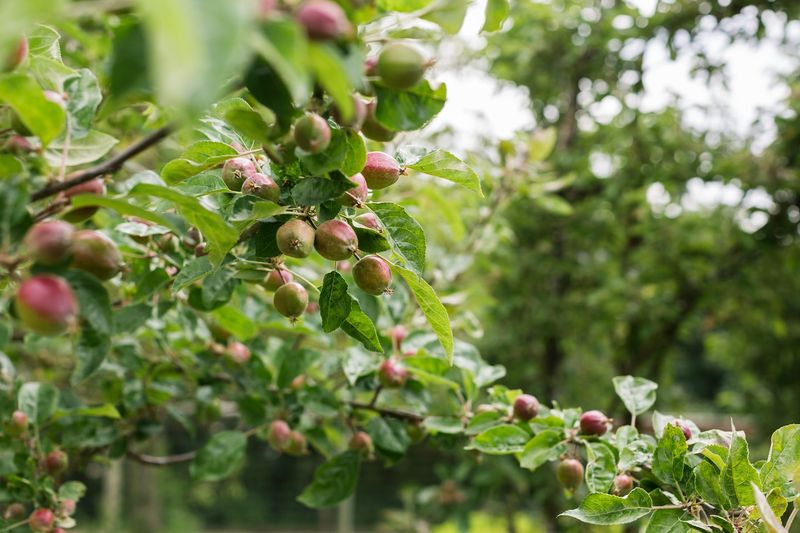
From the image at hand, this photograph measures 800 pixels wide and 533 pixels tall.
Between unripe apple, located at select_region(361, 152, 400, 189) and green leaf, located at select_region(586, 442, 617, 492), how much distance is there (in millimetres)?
416

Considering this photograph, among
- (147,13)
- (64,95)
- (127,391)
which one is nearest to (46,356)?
(127,391)

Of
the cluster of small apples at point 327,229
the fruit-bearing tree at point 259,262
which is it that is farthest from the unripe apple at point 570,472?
the cluster of small apples at point 327,229

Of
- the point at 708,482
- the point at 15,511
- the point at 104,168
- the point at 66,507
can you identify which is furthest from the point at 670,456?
the point at 15,511

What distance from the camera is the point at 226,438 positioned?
1200 mm

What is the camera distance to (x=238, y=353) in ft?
3.79

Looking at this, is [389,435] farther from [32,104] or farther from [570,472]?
[32,104]

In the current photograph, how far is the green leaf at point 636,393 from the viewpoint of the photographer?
964 mm

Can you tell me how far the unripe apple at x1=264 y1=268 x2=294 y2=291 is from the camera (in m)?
0.77

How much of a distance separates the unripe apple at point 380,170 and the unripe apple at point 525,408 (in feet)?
1.31

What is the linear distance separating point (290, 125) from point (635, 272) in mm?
2073

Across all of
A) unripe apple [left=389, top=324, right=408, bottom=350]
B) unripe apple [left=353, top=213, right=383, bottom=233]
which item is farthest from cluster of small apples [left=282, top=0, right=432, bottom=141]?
unripe apple [left=389, top=324, right=408, bottom=350]

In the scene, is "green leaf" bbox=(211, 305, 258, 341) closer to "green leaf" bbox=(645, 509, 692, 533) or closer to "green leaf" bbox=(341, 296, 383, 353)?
"green leaf" bbox=(341, 296, 383, 353)

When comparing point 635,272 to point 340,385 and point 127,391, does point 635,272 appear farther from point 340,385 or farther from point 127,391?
point 127,391

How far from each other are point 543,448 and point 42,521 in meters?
0.62
